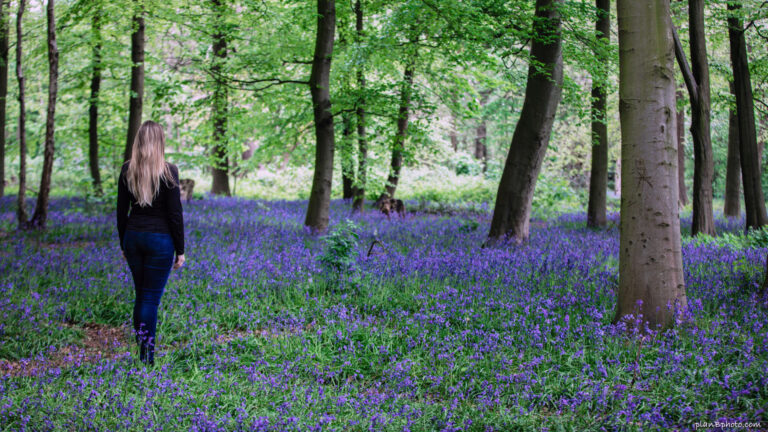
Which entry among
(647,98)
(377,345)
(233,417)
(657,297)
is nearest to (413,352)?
(377,345)

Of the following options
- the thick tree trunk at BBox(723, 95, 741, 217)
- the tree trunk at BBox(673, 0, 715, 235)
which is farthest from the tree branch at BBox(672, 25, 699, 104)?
the thick tree trunk at BBox(723, 95, 741, 217)

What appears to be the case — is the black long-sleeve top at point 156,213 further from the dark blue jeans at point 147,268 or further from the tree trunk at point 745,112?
the tree trunk at point 745,112

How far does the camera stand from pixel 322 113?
1067 centimetres

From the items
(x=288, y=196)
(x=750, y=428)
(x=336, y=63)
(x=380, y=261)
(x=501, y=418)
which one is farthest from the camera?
(x=288, y=196)

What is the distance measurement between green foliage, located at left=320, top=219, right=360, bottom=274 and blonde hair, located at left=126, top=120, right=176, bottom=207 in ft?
8.39

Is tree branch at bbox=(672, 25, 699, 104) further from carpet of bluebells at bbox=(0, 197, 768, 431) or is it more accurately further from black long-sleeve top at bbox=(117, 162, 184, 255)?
black long-sleeve top at bbox=(117, 162, 184, 255)

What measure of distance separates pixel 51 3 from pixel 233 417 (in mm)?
9544

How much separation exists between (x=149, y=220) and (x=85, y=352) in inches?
52.1

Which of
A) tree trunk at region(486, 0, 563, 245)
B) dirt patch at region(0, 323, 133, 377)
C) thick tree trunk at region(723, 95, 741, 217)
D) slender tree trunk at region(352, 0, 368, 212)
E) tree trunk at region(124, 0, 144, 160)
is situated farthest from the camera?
thick tree trunk at region(723, 95, 741, 217)

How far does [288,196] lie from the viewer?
87.4 feet

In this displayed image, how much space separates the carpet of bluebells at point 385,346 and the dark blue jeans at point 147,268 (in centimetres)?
29

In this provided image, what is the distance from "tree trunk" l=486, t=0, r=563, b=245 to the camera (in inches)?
348

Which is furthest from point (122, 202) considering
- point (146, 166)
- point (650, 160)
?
point (650, 160)

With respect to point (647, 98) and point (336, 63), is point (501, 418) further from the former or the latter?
point (336, 63)
